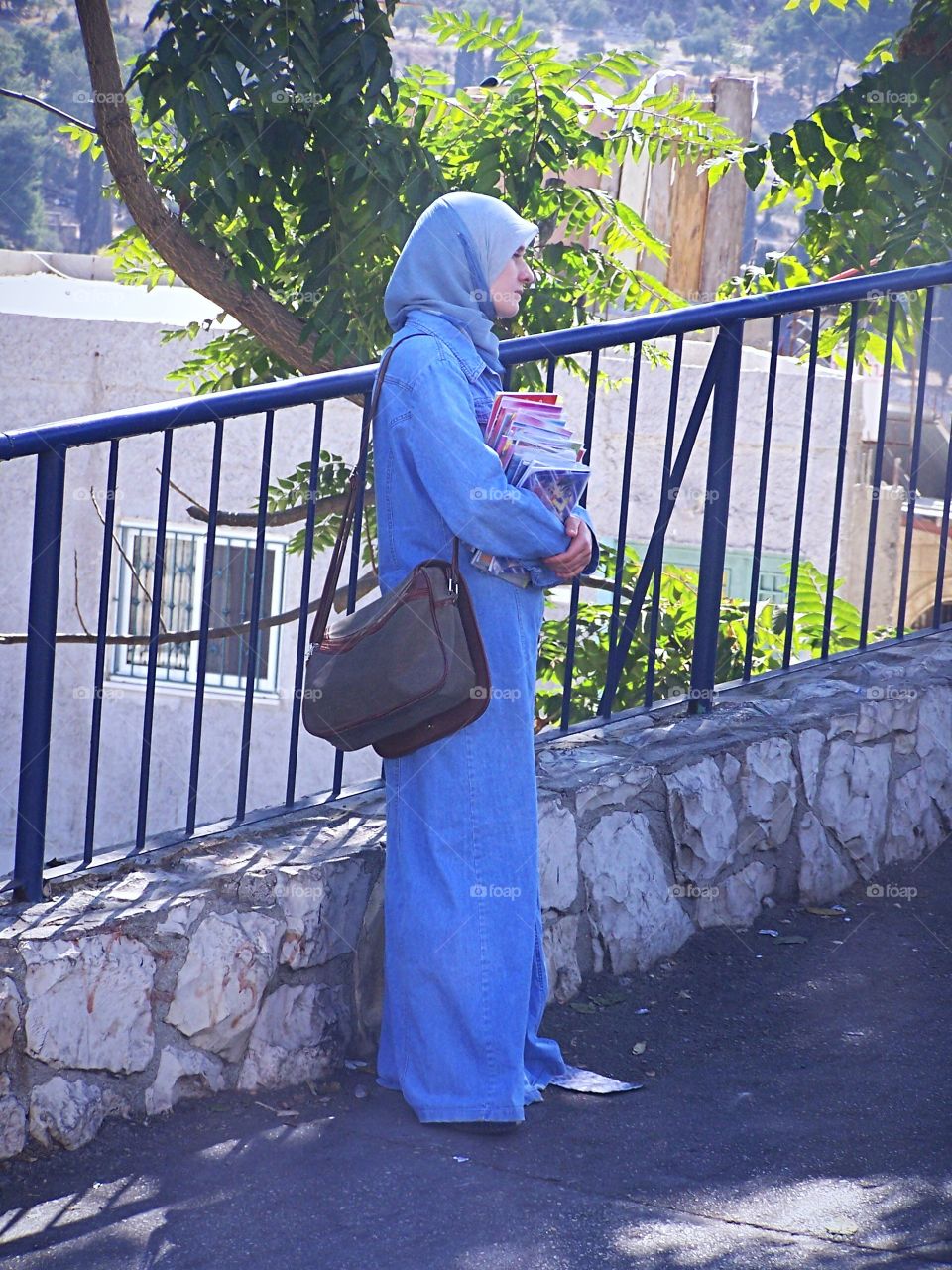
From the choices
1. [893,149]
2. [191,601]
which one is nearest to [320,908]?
[893,149]

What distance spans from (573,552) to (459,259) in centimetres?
57

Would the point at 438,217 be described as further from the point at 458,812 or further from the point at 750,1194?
the point at 750,1194

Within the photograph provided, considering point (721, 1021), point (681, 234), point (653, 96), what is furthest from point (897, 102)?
point (681, 234)

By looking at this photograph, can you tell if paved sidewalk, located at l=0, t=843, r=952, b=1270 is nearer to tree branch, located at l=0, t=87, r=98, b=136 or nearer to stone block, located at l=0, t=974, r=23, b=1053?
stone block, located at l=0, t=974, r=23, b=1053

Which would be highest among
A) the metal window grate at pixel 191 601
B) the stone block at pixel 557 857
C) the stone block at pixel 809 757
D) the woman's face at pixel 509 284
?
the woman's face at pixel 509 284

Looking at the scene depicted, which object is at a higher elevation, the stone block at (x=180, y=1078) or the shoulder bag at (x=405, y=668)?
the shoulder bag at (x=405, y=668)

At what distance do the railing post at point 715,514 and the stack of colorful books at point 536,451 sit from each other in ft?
3.66

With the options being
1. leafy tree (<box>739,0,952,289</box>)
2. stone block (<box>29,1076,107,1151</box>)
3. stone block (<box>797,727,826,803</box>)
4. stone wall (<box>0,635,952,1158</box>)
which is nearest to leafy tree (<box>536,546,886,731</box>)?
stone wall (<box>0,635,952,1158</box>)

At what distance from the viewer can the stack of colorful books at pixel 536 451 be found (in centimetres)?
263

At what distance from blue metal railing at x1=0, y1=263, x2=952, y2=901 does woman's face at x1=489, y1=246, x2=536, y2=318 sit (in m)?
0.38

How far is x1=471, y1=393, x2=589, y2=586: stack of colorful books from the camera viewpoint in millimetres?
2633

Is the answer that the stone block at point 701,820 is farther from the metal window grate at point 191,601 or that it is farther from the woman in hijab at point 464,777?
the metal window grate at point 191,601

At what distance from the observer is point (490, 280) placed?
106 inches

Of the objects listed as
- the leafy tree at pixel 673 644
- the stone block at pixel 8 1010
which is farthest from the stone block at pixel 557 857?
the leafy tree at pixel 673 644
